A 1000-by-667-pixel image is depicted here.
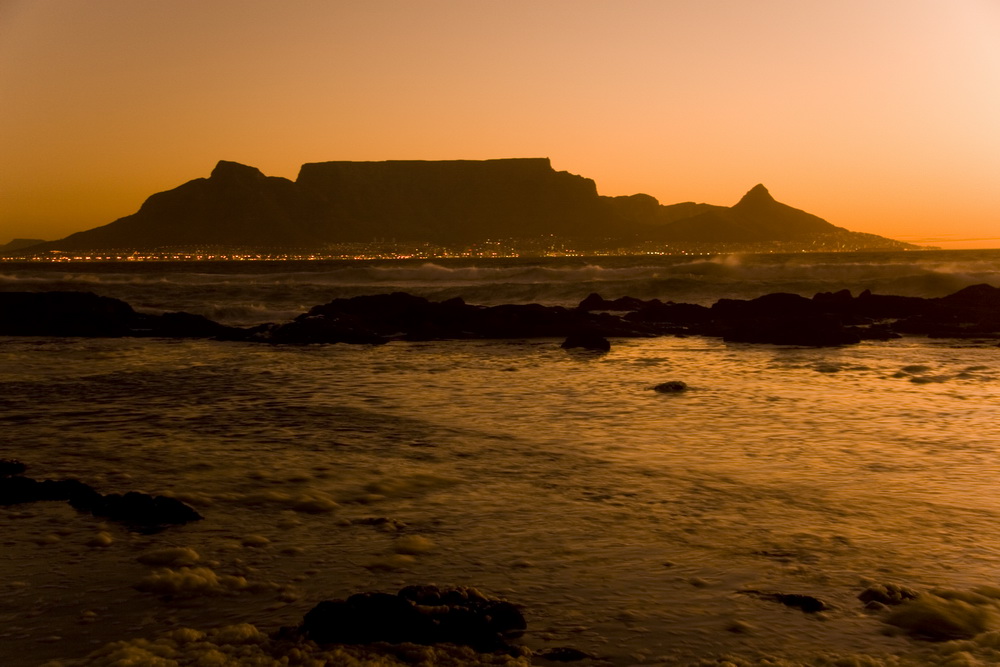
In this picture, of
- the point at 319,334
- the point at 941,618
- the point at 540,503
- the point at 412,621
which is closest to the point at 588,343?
the point at 319,334

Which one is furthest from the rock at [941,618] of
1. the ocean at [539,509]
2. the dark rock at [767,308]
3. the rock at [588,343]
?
the dark rock at [767,308]

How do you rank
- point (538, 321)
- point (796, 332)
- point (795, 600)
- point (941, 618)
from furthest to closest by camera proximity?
point (538, 321)
point (796, 332)
point (795, 600)
point (941, 618)

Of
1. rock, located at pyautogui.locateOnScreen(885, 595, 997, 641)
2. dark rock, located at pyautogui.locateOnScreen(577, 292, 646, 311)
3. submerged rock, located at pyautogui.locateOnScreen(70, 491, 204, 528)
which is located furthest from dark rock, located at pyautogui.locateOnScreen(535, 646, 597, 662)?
dark rock, located at pyautogui.locateOnScreen(577, 292, 646, 311)

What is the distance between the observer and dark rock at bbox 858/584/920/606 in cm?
425

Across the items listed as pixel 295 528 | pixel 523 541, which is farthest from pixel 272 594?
pixel 523 541

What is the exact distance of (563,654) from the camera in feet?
12.2

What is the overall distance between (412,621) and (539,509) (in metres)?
2.02

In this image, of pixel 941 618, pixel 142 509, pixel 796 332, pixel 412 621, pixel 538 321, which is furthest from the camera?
pixel 538 321

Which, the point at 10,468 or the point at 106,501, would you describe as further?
the point at 10,468

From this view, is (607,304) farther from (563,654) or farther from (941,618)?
(563,654)

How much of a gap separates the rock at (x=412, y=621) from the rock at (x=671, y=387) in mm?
7146

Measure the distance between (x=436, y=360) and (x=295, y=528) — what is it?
31.0 feet

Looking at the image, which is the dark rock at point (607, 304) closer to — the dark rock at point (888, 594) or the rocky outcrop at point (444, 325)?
the rocky outcrop at point (444, 325)

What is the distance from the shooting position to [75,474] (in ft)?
22.0
